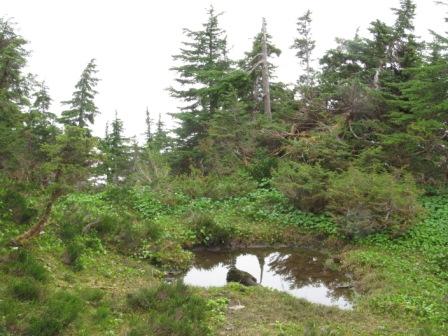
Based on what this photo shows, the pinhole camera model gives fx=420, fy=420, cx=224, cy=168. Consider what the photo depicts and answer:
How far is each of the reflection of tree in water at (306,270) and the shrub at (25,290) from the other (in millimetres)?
6439

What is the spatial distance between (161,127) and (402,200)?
44.3 m

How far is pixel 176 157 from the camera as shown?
26.3 m

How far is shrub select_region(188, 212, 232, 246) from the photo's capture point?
1348 cm

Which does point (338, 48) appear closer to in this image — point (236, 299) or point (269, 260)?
point (269, 260)

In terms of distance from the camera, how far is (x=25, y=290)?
21.7 feet

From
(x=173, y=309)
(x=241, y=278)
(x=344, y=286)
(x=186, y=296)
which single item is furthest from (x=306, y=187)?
(x=173, y=309)

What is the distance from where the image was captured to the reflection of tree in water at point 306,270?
10886 millimetres

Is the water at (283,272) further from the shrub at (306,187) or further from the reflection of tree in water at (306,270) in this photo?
the shrub at (306,187)

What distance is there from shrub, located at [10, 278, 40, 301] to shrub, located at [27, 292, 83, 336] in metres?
0.30

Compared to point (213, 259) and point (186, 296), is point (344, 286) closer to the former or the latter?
point (213, 259)

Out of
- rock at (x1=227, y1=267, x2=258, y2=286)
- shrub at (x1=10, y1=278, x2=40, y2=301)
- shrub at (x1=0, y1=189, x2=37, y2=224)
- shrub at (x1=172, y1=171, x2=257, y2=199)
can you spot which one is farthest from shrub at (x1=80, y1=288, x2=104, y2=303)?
shrub at (x1=172, y1=171, x2=257, y2=199)

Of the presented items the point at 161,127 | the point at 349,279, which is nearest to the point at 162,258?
the point at 349,279

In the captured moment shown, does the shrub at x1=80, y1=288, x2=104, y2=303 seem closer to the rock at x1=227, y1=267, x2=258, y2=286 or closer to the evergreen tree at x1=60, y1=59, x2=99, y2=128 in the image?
the rock at x1=227, y1=267, x2=258, y2=286

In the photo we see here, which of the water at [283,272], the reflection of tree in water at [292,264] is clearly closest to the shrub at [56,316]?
the water at [283,272]
